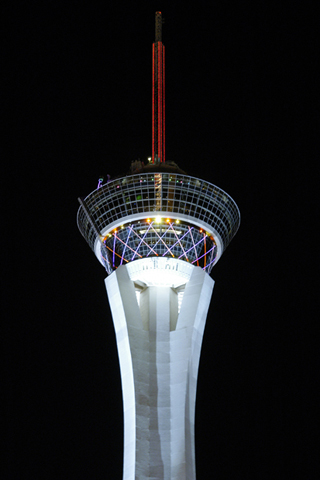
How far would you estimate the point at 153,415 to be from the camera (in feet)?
187

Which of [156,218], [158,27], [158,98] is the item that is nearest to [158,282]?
[156,218]

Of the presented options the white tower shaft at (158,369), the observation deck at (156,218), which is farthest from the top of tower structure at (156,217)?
the white tower shaft at (158,369)

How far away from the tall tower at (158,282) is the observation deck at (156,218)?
91mm

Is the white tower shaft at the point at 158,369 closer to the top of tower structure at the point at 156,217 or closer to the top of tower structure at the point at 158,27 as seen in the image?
the top of tower structure at the point at 156,217

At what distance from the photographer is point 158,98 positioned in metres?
70.9

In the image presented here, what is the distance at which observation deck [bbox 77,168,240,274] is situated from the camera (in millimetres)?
64500

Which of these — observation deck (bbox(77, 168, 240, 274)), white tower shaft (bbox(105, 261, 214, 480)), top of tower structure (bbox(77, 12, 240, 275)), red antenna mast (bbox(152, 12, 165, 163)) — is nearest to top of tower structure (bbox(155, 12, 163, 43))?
red antenna mast (bbox(152, 12, 165, 163))

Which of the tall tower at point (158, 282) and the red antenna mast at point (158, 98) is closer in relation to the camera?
the tall tower at point (158, 282)

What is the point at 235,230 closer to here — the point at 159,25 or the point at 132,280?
the point at 132,280

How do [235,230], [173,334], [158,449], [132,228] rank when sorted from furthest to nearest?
[235,230] < [132,228] < [173,334] < [158,449]

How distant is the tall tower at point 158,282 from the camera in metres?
56.5

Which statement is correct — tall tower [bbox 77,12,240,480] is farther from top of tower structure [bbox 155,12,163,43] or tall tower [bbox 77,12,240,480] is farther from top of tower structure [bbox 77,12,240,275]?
top of tower structure [bbox 155,12,163,43]

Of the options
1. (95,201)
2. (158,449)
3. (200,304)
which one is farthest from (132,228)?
(158,449)

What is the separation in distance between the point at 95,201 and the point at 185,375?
18.8 meters
